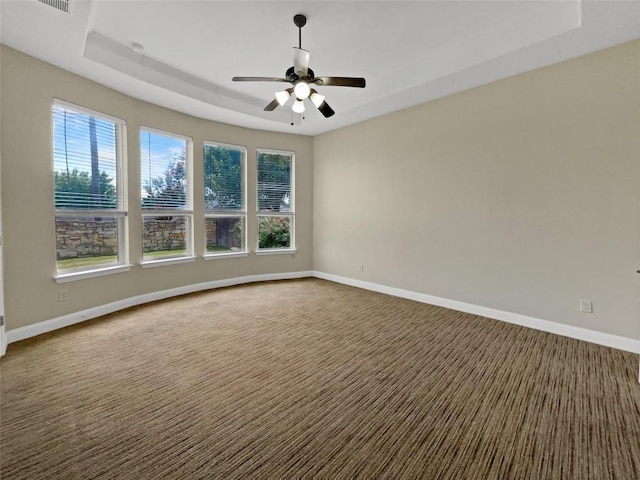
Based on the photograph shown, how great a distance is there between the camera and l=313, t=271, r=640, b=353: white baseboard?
3039mm

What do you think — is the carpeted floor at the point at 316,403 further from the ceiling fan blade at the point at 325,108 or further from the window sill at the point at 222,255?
the ceiling fan blade at the point at 325,108

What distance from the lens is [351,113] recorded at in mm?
5113

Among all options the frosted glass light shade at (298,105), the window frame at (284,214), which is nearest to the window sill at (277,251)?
the window frame at (284,214)

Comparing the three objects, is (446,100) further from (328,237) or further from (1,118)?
(1,118)

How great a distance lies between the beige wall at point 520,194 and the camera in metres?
3.04

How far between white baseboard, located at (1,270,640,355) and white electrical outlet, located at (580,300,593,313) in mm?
202

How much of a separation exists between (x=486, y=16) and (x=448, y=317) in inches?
127

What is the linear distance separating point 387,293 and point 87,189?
4396mm

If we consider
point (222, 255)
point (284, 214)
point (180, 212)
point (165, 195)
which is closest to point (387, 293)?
point (284, 214)

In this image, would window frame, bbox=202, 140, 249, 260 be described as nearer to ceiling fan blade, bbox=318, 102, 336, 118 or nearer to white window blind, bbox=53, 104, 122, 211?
white window blind, bbox=53, 104, 122, 211

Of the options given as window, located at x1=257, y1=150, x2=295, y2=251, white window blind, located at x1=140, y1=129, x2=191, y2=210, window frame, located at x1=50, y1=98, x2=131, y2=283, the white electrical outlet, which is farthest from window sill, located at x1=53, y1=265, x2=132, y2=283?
the white electrical outlet

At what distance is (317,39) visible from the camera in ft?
10.8

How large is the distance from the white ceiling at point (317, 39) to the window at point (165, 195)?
0.69 m

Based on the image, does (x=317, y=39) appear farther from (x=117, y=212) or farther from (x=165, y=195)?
(x=117, y=212)
